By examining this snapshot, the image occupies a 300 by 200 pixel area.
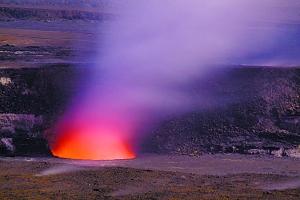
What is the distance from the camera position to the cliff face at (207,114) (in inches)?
634

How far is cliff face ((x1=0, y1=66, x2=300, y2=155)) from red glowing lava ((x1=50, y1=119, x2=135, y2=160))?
1.73 feet

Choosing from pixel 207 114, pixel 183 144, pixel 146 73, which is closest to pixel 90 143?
pixel 183 144

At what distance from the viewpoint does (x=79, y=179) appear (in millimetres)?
12125

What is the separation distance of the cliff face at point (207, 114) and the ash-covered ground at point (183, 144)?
0.10ft

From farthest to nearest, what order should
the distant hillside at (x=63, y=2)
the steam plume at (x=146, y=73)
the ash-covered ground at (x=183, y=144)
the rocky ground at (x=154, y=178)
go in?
the distant hillside at (x=63, y=2)
the steam plume at (x=146, y=73)
the ash-covered ground at (x=183, y=144)
the rocky ground at (x=154, y=178)

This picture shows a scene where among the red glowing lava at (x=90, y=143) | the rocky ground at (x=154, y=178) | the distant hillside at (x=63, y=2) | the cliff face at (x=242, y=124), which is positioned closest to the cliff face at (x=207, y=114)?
the cliff face at (x=242, y=124)

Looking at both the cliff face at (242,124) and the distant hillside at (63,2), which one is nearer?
the cliff face at (242,124)

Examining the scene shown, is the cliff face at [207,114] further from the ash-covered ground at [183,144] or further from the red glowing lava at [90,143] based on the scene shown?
the red glowing lava at [90,143]

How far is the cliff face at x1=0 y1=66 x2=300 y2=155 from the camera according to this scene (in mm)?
16109

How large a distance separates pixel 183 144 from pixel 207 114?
149 centimetres

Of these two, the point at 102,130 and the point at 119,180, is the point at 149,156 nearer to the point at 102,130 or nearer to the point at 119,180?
the point at 102,130

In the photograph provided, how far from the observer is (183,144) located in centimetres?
1616

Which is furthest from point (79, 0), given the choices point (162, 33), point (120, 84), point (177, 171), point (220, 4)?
Answer: point (177, 171)

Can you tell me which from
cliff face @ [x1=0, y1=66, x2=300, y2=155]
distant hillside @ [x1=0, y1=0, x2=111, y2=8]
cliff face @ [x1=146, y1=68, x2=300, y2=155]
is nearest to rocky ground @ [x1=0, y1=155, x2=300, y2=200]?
cliff face @ [x1=146, y1=68, x2=300, y2=155]
